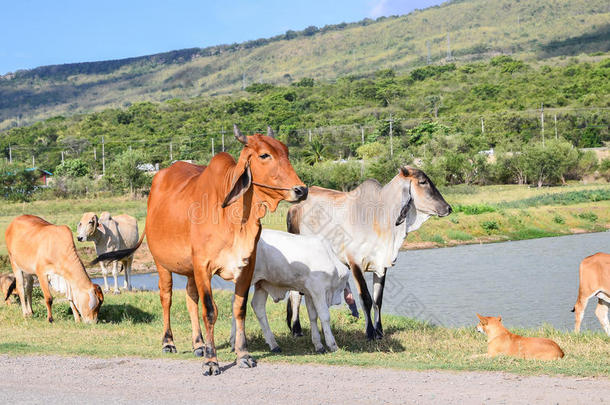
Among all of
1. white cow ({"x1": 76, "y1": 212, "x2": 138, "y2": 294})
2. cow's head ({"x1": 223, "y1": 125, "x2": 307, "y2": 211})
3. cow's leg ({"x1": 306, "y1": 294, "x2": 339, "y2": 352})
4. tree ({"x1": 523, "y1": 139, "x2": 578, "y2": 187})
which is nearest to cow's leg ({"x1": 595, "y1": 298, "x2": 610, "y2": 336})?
cow's leg ({"x1": 306, "y1": 294, "x2": 339, "y2": 352})

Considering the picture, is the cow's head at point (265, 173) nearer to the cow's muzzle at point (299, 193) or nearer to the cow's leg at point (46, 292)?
the cow's muzzle at point (299, 193)

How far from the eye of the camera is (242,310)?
8.72m

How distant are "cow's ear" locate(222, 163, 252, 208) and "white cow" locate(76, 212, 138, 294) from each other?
11399 mm

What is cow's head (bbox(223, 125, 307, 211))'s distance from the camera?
815cm

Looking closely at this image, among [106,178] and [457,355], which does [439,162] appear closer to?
[106,178]

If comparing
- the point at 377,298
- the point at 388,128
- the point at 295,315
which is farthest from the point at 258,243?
the point at 388,128

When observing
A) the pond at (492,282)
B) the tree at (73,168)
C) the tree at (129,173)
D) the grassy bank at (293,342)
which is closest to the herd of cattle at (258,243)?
the grassy bank at (293,342)

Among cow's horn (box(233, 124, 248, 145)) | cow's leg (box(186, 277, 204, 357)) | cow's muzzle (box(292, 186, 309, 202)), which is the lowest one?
cow's leg (box(186, 277, 204, 357))

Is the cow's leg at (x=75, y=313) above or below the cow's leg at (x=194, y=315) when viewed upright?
below

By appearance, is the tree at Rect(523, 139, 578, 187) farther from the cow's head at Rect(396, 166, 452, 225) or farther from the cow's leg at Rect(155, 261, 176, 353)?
the cow's leg at Rect(155, 261, 176, 353)

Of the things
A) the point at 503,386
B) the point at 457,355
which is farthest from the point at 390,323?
the point at 503,386

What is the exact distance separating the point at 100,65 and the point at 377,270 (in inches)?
7599

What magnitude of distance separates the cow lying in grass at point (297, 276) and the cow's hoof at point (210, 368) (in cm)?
169

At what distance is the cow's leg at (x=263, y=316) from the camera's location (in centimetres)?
992
